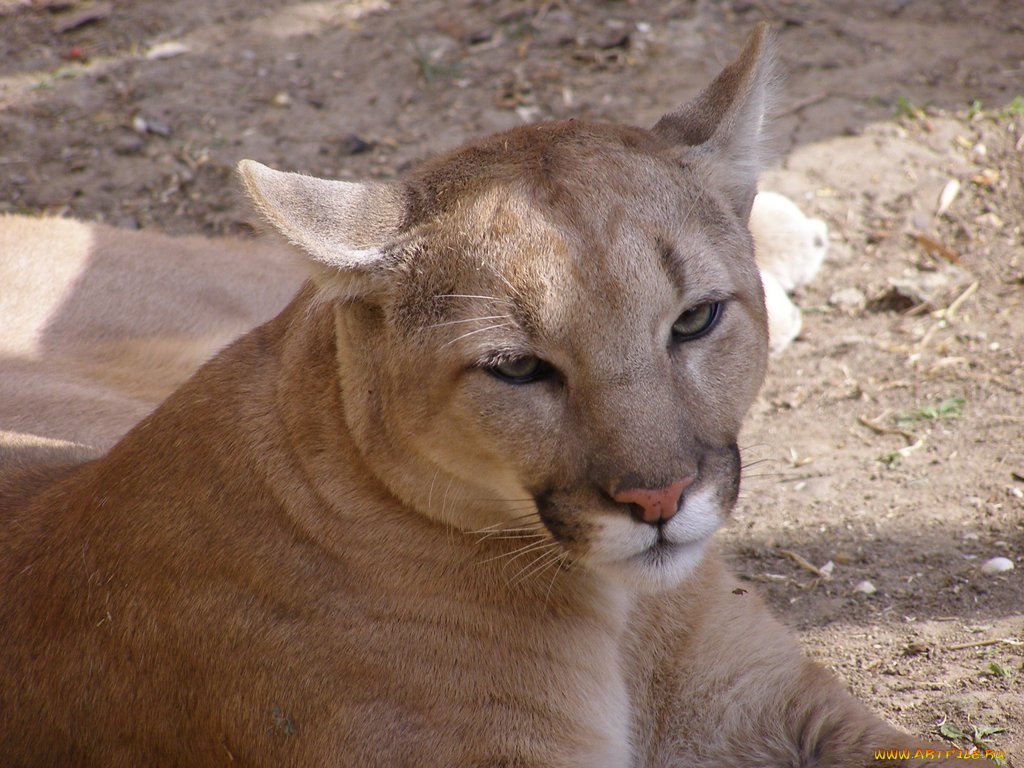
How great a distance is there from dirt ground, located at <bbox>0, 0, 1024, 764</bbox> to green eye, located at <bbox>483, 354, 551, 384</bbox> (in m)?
1.83

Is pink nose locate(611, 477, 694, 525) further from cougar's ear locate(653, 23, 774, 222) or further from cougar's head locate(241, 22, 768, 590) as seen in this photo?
cougar's ear locate(653, 23, 774, 222)

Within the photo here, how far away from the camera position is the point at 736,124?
359cm

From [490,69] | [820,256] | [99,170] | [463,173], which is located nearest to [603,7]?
[490,69]

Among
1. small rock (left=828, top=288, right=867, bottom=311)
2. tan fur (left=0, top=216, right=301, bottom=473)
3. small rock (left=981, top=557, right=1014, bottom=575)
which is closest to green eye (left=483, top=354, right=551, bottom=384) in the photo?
tan fur (left=0, top=216, right=301, bottom=473)

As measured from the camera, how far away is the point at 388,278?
3.25 meters

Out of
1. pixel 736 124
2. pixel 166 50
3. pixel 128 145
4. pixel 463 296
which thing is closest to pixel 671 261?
pixel 463 296

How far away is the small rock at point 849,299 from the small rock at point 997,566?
196 centimetres

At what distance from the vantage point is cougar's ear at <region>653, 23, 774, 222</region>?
356 centimetres

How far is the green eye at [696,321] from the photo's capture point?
315 cm

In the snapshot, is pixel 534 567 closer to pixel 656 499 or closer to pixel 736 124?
pixel 656 499

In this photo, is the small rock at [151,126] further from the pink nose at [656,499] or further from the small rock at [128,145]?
the pink nose at [656,499]

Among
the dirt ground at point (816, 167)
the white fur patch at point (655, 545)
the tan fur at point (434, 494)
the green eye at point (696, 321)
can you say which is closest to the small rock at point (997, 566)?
the dirt ground at point (816, 167)

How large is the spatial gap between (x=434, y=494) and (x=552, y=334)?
60cm

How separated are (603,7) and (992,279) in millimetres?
3592
